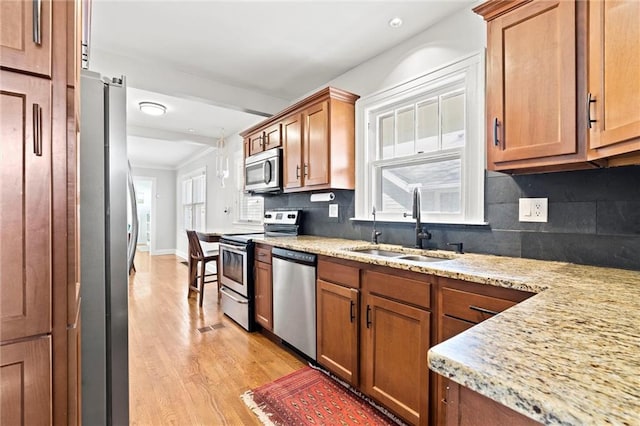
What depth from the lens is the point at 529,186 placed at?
68.7 inches

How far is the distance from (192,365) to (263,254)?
40.8 inches

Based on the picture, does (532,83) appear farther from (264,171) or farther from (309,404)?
(264,171)

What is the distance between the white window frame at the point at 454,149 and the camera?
1.98 metres

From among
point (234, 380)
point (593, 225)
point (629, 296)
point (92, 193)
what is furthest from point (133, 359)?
point (593, 225)

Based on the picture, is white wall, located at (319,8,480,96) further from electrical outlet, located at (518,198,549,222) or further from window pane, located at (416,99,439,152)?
electrical outlet, located at (518,198,549,222)

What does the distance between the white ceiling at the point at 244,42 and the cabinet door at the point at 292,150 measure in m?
0.51

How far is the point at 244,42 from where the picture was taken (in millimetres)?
2580

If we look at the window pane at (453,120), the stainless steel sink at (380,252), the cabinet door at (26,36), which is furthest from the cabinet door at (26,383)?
the window pane at (453,120)

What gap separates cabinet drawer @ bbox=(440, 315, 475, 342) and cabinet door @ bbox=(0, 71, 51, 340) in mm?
1489

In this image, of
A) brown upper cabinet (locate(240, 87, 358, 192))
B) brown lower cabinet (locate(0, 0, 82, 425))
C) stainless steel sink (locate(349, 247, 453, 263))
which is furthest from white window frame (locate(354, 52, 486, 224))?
brown lower cabinet (locate(0, 0, 82, 425))

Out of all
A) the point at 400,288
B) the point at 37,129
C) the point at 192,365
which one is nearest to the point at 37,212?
the point at 37,129

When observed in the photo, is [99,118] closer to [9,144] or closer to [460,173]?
[9,144]

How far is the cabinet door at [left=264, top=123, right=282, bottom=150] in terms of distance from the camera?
3.40m

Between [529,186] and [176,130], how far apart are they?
5.23 meters
